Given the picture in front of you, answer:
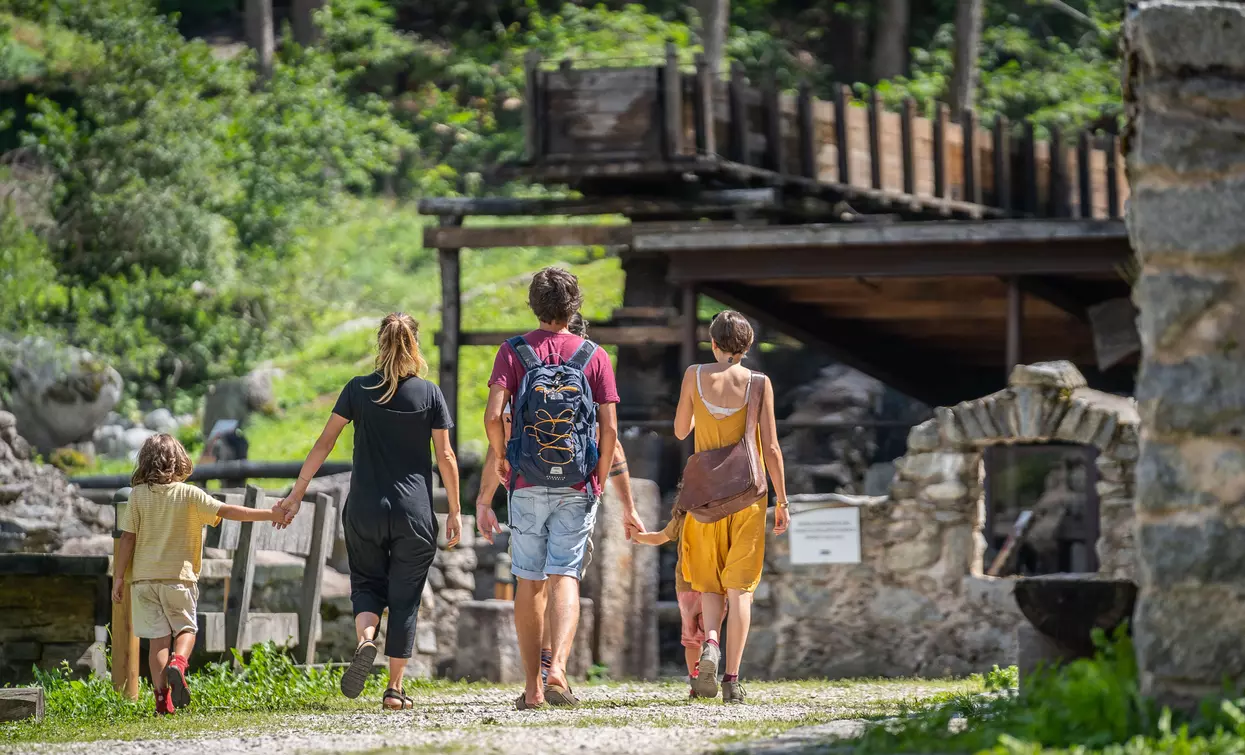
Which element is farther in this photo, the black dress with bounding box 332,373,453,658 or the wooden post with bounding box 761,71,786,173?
the wooden post with bounding box 761,71,786,173

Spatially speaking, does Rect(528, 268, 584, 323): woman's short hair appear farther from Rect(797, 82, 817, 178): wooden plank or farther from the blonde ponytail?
Rect(797, 82, 817, 178): wooden plank

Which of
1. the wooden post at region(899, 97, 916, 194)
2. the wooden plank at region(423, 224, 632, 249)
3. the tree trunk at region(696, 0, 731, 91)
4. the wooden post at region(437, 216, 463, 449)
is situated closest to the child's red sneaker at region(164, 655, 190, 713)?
the wooden plank at region(423, 224, 632, 249)

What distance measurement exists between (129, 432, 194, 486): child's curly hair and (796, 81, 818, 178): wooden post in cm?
1101

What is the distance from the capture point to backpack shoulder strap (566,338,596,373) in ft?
24.0

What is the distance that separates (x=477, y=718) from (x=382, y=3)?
31.6 m

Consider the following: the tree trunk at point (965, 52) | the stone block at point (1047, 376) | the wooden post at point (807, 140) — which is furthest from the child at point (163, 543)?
the tree trunk at point (965, 52)

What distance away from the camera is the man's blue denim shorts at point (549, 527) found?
723cm

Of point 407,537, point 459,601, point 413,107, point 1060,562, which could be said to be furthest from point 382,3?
point 407,537

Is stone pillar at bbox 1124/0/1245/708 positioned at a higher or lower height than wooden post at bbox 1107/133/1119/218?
lower

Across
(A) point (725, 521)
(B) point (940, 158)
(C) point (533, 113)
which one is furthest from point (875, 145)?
(A) point (725, 521)

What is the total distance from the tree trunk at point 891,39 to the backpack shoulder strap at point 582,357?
25.3 metres

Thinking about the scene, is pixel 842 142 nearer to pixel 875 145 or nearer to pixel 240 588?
pixel 875 145

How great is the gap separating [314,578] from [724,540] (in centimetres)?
264

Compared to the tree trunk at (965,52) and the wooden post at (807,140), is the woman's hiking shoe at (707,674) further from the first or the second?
the tree trunk at (965,52)
